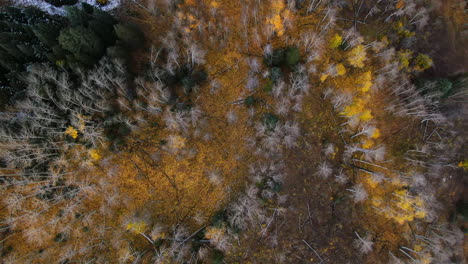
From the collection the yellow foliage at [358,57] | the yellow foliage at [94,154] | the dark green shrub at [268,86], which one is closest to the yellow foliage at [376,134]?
the yellow foliage at [358,57]

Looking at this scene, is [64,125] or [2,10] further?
[2,10]

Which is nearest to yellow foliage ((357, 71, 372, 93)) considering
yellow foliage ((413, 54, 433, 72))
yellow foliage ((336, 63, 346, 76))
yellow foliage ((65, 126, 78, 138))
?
yellow foliage ((336, 63, 346, 76))

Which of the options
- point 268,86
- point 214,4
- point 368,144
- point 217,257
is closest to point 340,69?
point 268,86

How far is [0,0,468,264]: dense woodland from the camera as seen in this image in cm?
2673

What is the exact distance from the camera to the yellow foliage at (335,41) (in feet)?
94.9

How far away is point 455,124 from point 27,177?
50.0 meters

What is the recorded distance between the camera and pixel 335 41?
95.6 ft

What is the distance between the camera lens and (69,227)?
26.7 metres

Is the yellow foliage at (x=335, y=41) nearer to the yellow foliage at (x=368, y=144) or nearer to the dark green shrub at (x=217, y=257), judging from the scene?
the yellow foliage at (x=368, y=144)

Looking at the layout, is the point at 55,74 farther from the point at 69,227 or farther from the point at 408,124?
the point at 408,124

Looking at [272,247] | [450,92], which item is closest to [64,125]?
[272,247]

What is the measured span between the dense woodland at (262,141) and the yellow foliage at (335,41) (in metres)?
0.24

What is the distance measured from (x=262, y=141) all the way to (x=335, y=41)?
15.0m

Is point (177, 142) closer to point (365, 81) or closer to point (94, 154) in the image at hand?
point (94, 154)
